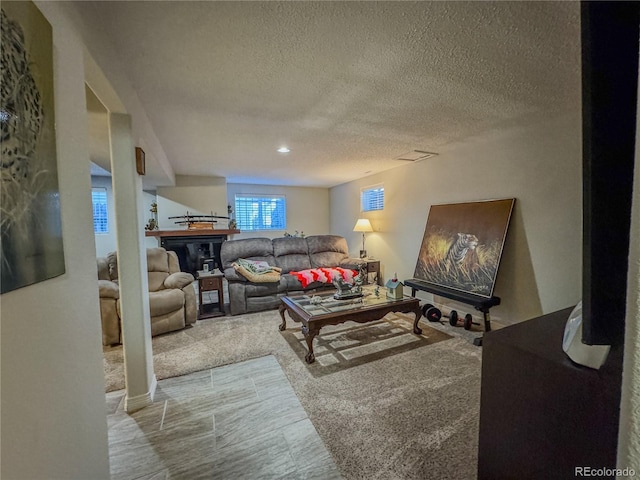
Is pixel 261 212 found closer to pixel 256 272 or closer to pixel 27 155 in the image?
pixel 256 272

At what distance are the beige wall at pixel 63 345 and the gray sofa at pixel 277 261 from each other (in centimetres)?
260

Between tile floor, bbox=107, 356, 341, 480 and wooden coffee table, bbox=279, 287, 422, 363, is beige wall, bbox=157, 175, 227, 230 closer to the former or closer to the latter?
wooden coffee table, bbox=279, 287, 422, 363

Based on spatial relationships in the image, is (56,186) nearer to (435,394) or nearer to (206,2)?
(206,2)

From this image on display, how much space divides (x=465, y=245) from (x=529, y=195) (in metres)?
0.84

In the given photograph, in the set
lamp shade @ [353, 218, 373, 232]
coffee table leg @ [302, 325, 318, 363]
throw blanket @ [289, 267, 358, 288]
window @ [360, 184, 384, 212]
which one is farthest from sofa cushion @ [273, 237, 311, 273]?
coffee table leg @ [302, 325, 318, 363]

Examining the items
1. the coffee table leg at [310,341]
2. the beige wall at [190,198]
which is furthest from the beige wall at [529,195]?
the beige wall at [190,198]

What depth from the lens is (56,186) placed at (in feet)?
2.73

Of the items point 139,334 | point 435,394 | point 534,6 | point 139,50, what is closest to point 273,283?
point 139,334

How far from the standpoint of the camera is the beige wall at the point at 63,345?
2.06 feet

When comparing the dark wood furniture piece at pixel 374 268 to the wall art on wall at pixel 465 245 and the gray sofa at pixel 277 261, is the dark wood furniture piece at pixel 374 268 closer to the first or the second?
the gray sofa at pixel 277 261

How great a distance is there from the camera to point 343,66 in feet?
5.56

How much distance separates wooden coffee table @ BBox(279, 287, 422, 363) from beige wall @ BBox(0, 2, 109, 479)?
1.54 m

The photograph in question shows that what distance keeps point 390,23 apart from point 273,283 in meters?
3.23

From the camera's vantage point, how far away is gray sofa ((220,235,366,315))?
12.2 feet
